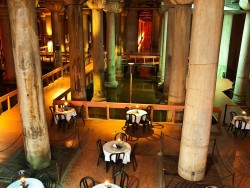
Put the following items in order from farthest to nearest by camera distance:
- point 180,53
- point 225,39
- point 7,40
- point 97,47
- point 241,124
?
point 225,39
point 7,40
point 97,47
point 180,53
point 241,124

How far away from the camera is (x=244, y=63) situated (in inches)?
536

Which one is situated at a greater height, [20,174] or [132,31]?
[132,31]

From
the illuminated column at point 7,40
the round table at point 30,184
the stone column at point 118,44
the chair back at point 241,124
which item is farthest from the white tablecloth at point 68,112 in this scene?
the stone column at point 118,44

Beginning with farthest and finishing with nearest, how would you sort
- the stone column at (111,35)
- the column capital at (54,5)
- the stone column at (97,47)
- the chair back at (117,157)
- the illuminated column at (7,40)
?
the column capital at (54,5), the illuminated column at (7,40), the stone column at (111,35), the stone column at (97,47), the chair back at (117,157)

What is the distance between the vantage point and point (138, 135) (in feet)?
31.3

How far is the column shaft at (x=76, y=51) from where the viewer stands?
36.0ft

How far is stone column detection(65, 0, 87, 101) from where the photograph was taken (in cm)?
1090

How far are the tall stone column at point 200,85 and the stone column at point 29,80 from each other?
3.81 metres

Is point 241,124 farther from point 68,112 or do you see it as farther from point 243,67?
→ point 68,112

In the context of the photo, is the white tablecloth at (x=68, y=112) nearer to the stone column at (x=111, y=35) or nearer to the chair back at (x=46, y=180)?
the chair back at (x=46, y=180)

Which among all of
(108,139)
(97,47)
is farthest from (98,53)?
(108,139)

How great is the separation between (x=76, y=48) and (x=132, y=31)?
18.9 meters

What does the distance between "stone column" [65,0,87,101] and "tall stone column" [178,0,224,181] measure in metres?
6.35

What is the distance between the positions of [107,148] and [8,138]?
402cm
